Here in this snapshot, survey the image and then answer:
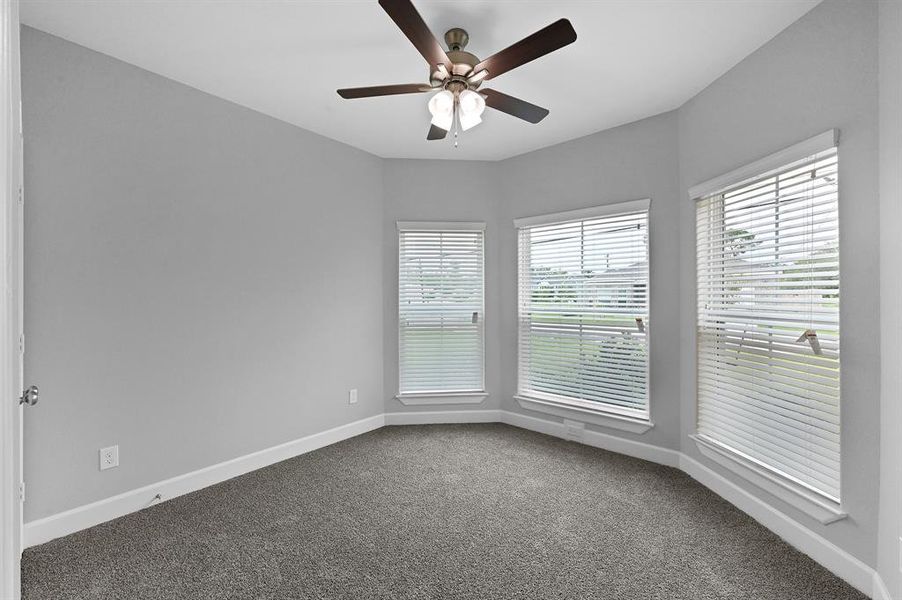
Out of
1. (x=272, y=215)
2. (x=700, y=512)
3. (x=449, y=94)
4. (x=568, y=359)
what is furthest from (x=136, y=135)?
(x=700, y=512)

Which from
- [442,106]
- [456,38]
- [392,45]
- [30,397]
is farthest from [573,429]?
[30,397]

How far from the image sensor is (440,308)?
4.09m

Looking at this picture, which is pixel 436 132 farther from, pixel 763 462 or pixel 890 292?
pixel 763 462

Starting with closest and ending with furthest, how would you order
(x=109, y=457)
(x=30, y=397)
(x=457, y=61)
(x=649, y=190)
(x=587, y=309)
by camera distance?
(x=30, y=397) < (x=457, y=61) < (x=109, y=457) < (x=649, y=190) < (x=587, y=309)

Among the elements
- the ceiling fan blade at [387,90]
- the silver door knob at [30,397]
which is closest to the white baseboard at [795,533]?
the ceiling fan blade at [387,90]

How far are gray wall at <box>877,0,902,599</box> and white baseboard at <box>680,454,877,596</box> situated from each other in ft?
0.44

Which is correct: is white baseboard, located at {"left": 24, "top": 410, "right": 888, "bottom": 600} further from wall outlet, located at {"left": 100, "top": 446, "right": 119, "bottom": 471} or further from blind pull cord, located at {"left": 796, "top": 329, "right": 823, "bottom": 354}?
blind pull cord, located at {"left": 796, "top": 329, "right": 823, "bottom": 354}

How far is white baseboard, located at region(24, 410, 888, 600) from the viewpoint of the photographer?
6.31 ft

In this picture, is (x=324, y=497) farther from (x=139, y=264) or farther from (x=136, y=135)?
(x=136, y=135)

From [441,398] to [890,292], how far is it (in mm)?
3157

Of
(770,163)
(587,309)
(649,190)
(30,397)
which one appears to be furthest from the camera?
(587,309)

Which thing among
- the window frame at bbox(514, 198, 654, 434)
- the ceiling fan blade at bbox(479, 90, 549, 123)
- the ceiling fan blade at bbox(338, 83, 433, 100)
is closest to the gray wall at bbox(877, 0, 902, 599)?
the ceiling fan blade at bbox(479, 90, 549, 123)

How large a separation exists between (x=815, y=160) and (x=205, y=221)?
135 inches

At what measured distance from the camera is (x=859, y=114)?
1815 millimetres
